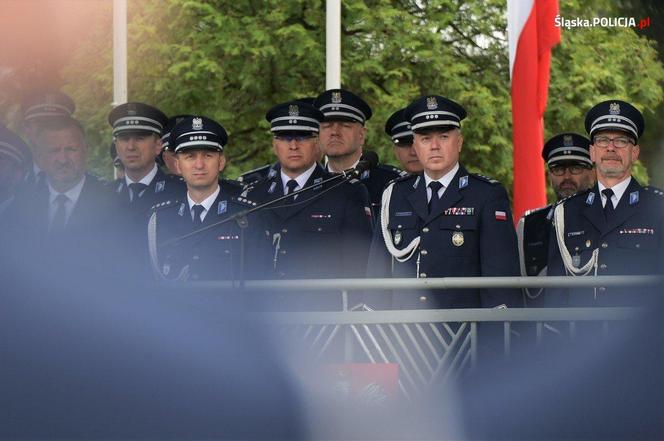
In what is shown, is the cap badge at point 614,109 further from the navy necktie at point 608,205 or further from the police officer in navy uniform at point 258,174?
the police officer in navy uniform at point 258,174

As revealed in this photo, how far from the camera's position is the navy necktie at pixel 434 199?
7.23m

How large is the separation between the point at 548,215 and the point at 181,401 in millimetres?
2761

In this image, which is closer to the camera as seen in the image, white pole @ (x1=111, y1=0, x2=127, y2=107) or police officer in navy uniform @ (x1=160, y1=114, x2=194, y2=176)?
police officer in navy uniform @ (x1=160, y1=114, x2=194, y2=176)

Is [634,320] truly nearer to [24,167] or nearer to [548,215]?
[548,215]

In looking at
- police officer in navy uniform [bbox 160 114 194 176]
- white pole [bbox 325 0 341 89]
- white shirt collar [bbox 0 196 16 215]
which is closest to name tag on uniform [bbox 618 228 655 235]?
white shirt collar [bbox 0 196 16 215]

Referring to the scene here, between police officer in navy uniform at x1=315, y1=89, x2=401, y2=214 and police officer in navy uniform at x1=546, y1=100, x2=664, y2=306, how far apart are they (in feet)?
4.87

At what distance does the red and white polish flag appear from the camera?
11.2m

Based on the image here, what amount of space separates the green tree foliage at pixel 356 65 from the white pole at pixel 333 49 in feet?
12.3

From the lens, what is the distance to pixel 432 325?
5902 millimetres

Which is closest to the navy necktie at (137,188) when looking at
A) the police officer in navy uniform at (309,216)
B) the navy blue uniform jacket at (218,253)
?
the police officer in navy uniform at (309,216)

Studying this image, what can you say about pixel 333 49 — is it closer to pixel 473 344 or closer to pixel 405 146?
pixel 405 146

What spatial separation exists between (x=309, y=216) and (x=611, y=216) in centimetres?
155

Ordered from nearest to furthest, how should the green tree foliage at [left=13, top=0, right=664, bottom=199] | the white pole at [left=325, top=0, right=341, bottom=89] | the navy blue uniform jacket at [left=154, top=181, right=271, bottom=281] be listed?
the navy blue uniform jacket at [left=154, top=181, right=271, bottom=281]
the white pole at [left=325, top=0, right=341, bottom=89]
the green tree foliage at [left=13, top=0, right=664, bottom=199]

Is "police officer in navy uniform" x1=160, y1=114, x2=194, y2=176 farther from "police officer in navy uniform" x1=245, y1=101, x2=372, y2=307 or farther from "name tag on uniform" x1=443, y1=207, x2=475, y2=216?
"name tag on uniform" x1=443, y1=207, x2=475, y2=216
